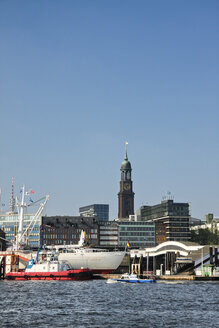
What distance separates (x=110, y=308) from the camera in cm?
8181

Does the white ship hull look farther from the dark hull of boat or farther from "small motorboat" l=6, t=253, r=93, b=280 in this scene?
the dark hull of boat

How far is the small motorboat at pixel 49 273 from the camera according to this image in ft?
500

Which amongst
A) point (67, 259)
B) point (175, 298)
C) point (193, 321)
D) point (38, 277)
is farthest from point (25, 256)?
point (193, 321)

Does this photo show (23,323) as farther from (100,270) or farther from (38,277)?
(100,270)

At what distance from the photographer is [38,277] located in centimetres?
15488

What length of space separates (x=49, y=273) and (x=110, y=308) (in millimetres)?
74045

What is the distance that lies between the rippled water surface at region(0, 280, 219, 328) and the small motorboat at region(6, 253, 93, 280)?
40.7 m

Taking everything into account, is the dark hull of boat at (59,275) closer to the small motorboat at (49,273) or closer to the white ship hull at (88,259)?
the small motorboat at (49,273)

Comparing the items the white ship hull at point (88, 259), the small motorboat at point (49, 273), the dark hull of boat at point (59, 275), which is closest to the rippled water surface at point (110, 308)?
the dark hull of boat at point (59, 275)

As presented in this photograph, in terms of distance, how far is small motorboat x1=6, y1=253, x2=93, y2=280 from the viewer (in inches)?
5994

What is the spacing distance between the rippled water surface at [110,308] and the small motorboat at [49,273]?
4071 centimetres

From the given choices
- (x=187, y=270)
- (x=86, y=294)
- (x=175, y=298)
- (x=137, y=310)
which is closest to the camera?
(x=137, y=310)

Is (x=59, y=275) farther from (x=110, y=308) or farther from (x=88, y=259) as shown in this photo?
(x=110, y=308)

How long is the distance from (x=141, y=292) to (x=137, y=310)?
31024mm
